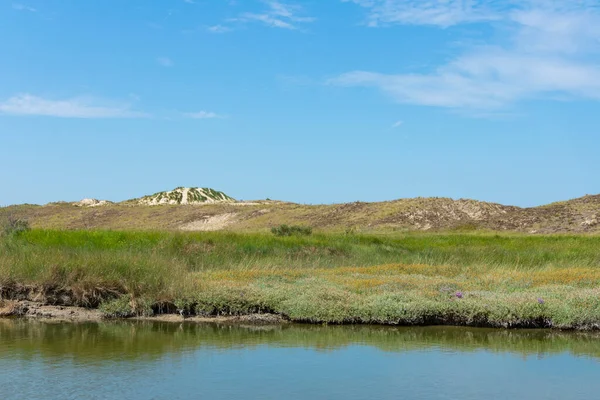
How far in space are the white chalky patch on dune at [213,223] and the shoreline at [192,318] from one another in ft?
162

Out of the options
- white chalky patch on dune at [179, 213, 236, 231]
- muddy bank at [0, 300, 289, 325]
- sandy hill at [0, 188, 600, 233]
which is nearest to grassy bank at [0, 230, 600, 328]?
muddy bank at [0, 300, 289, 325]

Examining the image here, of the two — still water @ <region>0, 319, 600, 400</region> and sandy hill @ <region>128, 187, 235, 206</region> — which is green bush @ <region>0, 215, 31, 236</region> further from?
sandy hill @ <region>128, 187, 235, 206</region>

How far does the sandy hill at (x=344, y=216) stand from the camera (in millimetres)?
56688

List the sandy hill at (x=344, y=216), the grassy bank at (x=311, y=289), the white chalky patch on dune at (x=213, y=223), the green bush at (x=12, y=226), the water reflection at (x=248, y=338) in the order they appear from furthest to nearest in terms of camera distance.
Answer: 1. the white chalky patch on dune at (x=213, y=223)
2. the sandy hill at (x=344, y=216)
3. the green bush at (x=12, y=226)
4. the grassy bank at (x=311, y=289)
5. the water reflection at (x=248, y=338)

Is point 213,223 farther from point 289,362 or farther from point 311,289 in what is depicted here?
point 289,362

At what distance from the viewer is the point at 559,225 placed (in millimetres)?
54750

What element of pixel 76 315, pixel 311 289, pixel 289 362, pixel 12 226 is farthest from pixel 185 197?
pixel 289 362

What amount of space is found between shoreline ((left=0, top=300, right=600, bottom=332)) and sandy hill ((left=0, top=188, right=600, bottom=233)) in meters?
32.1

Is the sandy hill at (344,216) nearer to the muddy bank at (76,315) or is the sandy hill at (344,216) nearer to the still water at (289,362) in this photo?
the muddy bank at (76,315)

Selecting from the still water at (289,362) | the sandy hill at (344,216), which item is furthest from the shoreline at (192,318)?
the sandy hill at (344,216)

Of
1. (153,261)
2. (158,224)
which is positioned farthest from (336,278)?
(158,224)

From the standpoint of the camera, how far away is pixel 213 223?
228 ft

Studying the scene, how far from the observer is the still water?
10180 mm

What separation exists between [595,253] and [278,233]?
1820cm
